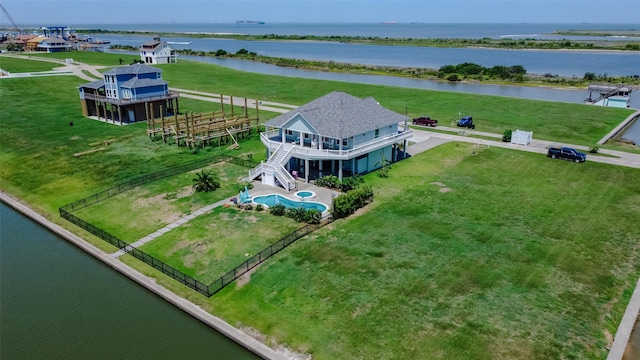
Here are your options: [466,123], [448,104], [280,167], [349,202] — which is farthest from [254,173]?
[448,104]

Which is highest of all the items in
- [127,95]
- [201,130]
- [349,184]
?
[127,95]

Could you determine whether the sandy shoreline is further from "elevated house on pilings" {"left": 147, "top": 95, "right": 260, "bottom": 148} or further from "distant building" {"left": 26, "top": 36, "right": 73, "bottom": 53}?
"distant building" {"left": 26, "top": 36, "right": 73, "bottom": 53}

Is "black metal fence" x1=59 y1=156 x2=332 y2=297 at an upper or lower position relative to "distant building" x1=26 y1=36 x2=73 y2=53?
lower

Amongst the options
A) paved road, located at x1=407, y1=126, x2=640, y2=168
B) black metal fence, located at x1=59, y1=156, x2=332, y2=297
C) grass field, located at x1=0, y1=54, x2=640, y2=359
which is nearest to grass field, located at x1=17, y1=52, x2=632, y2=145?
paved road, located at x1=407, y1=126, x2=640, y2=168

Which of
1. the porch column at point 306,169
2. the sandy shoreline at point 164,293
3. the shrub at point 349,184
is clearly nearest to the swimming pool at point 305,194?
the porch column at point 306,169

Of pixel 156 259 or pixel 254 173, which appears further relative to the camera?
pixel 254 173

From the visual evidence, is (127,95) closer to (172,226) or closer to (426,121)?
(172,226)
